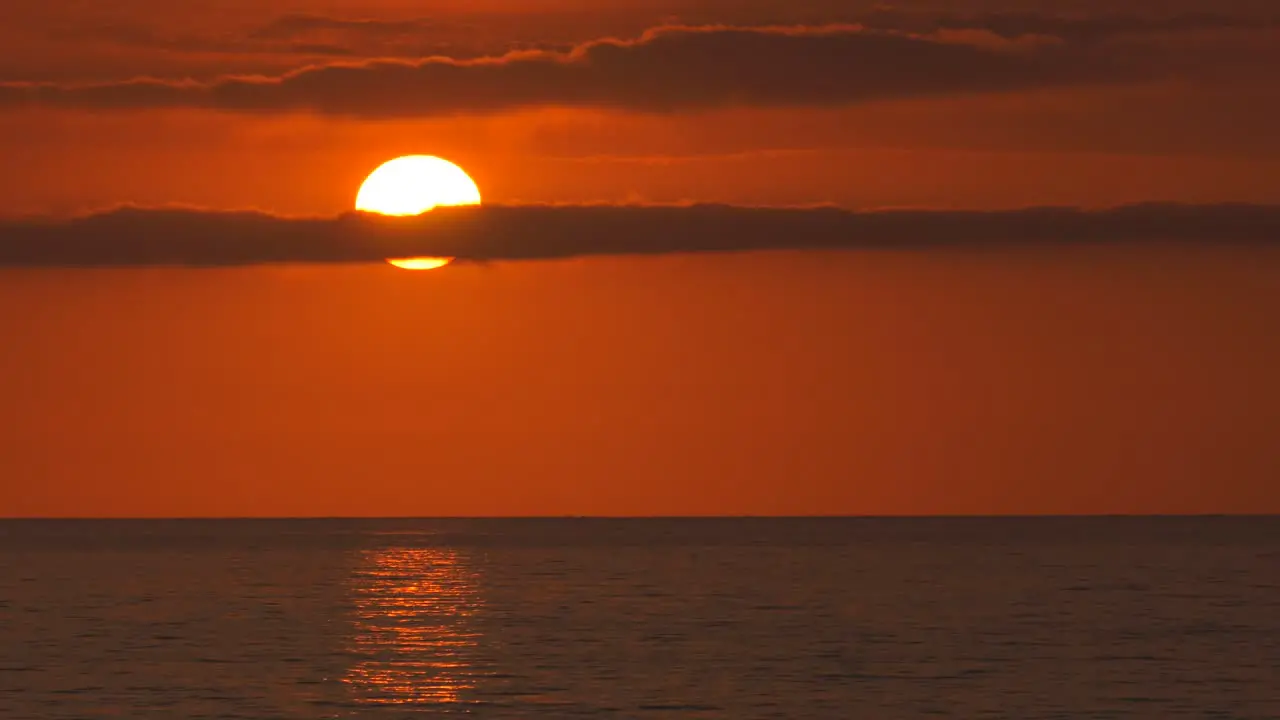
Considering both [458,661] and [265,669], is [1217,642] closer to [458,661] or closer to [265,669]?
[458,661]

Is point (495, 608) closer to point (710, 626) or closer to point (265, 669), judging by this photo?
point (710, 626)

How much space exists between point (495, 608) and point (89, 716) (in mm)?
51217

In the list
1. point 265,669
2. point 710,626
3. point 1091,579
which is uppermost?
point 1091,579

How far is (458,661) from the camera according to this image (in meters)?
72.2

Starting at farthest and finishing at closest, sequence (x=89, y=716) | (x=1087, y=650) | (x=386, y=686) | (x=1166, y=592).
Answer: (x=1166, y=592) < (x=1087, y=650) < (x=386, y=686) < (x=89, y=716)

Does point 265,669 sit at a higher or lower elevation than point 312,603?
lower

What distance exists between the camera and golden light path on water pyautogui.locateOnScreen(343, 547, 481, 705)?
6222cm

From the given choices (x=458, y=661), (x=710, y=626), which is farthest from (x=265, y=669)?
(x=710, y=626)

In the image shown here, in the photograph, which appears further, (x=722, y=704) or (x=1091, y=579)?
(x=1091, y=579)

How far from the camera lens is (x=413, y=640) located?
273 ft

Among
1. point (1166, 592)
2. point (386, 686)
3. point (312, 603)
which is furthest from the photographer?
point (1166, 592)

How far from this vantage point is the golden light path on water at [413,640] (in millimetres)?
62219

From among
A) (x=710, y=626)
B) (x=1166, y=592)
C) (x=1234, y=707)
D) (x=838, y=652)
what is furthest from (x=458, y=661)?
(x=1166, y=592)

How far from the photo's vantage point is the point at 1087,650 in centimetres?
7675
